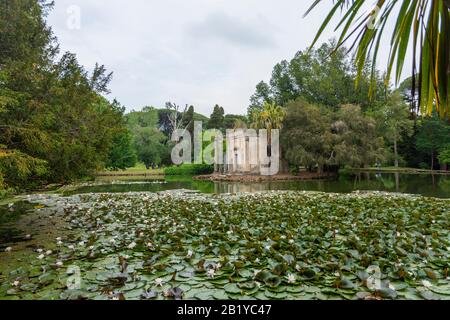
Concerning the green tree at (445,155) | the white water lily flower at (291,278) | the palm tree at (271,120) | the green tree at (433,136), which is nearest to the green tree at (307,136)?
the palm tree at (271,120)

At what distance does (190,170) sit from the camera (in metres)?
31.2

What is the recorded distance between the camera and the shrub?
30.8 metres

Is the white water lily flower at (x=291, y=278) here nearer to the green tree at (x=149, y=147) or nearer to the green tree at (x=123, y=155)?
the green tree at (x=123, y=155)

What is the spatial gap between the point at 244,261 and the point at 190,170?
28.4m

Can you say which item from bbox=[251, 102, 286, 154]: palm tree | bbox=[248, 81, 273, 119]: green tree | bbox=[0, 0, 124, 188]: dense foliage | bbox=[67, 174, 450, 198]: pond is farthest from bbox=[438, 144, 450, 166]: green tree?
bbox=[0, 0, 124, 188]: dense foliage

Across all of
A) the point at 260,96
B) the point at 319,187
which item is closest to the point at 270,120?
the point at 319,187

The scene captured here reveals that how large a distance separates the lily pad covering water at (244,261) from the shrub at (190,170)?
25.6 m

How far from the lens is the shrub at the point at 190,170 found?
30.8 meters

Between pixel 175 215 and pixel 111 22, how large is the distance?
3365 millimetres

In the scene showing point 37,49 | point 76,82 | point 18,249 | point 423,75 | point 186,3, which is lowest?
point 18,249

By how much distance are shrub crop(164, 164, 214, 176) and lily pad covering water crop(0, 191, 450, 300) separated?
25593 mm

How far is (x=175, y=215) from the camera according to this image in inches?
226

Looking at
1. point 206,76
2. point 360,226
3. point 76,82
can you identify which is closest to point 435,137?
point 206,76
